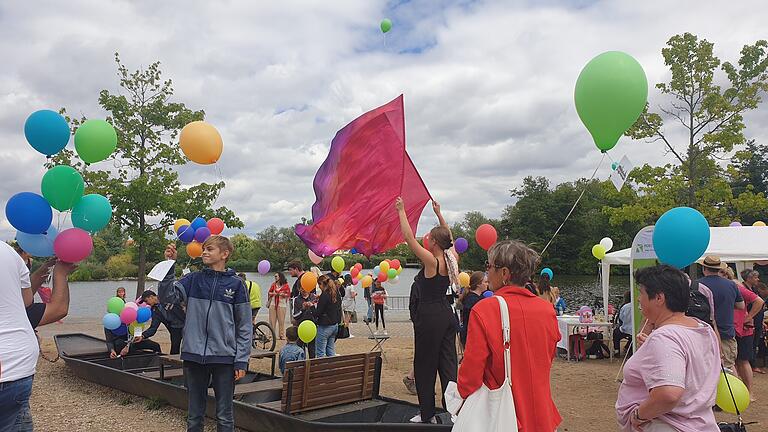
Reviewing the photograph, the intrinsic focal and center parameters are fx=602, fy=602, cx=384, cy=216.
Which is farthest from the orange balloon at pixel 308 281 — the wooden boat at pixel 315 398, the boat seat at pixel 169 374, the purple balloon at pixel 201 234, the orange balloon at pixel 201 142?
the orange balloon at pixel 201 142

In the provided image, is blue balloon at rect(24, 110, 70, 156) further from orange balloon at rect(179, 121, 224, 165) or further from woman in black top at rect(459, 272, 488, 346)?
woman in black top at rect(459, 272, 488, 346)

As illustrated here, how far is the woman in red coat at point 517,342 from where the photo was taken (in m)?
2.78

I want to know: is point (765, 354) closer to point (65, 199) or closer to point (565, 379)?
point (565, 379)

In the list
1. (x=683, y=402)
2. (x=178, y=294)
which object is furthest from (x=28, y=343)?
(x=683, y=402)

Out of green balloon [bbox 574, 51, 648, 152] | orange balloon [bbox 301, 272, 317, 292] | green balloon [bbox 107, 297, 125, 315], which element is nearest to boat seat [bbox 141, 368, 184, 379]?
green balloon [bbox 107, 297, 125, 315]

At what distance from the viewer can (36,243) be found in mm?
4539

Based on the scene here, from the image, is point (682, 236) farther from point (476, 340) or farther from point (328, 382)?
point (328, 382)

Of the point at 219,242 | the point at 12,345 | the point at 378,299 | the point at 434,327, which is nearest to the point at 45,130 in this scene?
the point at 219,242

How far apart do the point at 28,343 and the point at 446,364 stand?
314cm

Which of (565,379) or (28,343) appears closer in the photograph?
(28,343)

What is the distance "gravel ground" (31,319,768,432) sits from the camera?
6828 mm

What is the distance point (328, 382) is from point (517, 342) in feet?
12.2

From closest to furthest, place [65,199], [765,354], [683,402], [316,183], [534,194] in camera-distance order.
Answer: [683,402] → [65,199] → [316,183] → [765,354] → [534,194]

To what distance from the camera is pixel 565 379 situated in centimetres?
963
